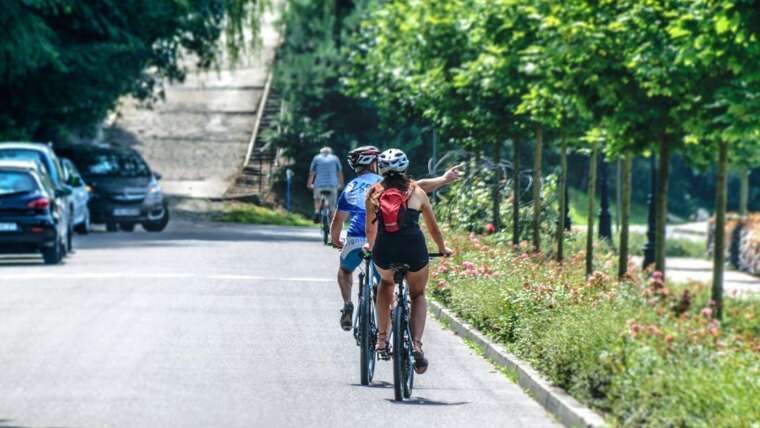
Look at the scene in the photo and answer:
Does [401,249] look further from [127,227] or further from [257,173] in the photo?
[257,173]

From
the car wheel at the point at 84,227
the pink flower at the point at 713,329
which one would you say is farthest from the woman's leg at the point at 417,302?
the car wheel at the point at 84,227

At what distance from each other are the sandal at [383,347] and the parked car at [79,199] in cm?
1859

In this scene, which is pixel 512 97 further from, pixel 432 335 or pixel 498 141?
pixel 432 335

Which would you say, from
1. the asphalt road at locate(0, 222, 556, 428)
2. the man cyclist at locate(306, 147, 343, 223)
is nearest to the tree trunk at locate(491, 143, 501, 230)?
the man cyclist at locate(306, 147, 343, 223)

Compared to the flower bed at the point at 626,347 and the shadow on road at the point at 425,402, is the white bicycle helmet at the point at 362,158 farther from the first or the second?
the shadow on road at the point at 425,402

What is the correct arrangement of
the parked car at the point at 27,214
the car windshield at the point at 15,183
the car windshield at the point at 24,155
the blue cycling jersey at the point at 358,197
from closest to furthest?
the blue cycling jersey at the point at 358,197, the parked car at the point at 27,214, the car windshield at the point at 15,183, the car windshield at the point at 24,155

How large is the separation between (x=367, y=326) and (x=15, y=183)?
14330 millimetres

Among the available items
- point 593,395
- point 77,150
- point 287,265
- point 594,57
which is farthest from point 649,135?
point 77,150

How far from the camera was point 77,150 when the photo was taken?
36812 millimetres

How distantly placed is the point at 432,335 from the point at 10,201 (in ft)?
35.2

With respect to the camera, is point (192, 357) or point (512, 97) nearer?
point (192, 357)

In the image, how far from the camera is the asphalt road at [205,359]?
10.9 metres

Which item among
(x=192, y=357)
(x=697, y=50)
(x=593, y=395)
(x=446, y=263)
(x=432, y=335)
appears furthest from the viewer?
(x=446, y=263)

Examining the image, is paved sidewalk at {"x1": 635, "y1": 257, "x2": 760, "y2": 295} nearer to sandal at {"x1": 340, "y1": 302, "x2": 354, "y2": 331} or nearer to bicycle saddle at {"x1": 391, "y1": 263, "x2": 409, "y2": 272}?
sandal at {"x1": 340, "y1": 302, "x2": 354, "y2": 331}
